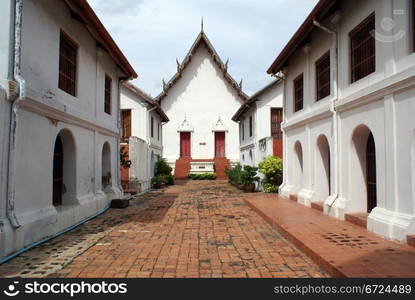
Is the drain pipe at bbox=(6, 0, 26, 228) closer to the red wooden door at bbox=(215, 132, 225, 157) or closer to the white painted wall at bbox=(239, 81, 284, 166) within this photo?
the white painted wall at bbox=(239, 81, 284, 166)

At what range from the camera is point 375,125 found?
5793 millimetres

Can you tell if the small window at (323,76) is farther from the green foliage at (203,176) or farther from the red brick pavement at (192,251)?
the green foliage at (203,176)

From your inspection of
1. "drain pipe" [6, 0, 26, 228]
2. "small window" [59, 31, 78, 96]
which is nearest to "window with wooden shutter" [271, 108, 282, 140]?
"small window" [59, 31, 78, 96]

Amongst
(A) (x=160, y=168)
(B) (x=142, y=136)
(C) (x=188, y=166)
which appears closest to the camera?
(B) (x=142, y=136)

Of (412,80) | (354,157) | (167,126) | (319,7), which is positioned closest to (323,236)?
(354,157)

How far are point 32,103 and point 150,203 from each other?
646cm

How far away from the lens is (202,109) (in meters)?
26.0

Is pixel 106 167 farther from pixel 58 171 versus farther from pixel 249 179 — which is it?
pixel 249 179

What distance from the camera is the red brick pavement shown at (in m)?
4.20

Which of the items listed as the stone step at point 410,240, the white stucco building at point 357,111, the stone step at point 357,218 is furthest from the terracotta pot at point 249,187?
the stone step at point 410,240

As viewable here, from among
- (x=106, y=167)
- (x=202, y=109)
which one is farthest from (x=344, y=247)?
(x=202, y=109)

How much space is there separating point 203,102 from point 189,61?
3680mm

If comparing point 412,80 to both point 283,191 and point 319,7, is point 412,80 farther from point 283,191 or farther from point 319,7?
point 283,191

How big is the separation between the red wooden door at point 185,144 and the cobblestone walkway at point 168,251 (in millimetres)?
17351
